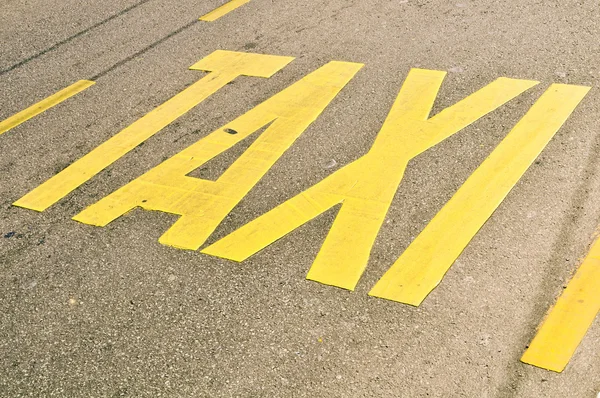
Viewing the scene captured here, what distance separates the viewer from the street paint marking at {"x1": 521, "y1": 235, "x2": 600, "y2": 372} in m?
3.01

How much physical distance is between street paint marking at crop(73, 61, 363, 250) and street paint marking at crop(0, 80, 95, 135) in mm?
1659

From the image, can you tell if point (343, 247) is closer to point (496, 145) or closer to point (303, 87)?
point (496, 145)

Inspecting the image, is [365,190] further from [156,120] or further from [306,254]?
[156,120]

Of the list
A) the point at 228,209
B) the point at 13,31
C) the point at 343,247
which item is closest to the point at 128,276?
the point at 228,209

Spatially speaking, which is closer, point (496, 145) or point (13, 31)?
point (496, 145)

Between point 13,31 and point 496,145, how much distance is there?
216 inches

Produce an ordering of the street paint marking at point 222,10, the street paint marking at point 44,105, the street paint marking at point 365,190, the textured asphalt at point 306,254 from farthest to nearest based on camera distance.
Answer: the street paint marking at point 222,10 → the street paint marking at point 44,105 → the street paint marking at point 365,190 → the textured asphalt at point 306,254

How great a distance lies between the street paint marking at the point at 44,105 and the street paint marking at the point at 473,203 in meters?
3.55

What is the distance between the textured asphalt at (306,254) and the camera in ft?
10.3

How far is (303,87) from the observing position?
5.62 m

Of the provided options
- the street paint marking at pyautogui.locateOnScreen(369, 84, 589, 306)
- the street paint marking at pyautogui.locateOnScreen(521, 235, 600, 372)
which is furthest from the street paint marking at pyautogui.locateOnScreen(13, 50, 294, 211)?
the street paint marking at pyautogui.locateOnScreen(521, 235, 600, 372)

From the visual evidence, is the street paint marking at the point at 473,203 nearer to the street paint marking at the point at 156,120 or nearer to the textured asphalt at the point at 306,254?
the textured asphalt at the point at 306,254

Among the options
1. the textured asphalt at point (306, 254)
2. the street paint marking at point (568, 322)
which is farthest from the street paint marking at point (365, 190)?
the street paint marking at point (568, 322)

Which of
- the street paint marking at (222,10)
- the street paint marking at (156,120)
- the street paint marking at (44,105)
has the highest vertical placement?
the street paint marking at (222,10)
